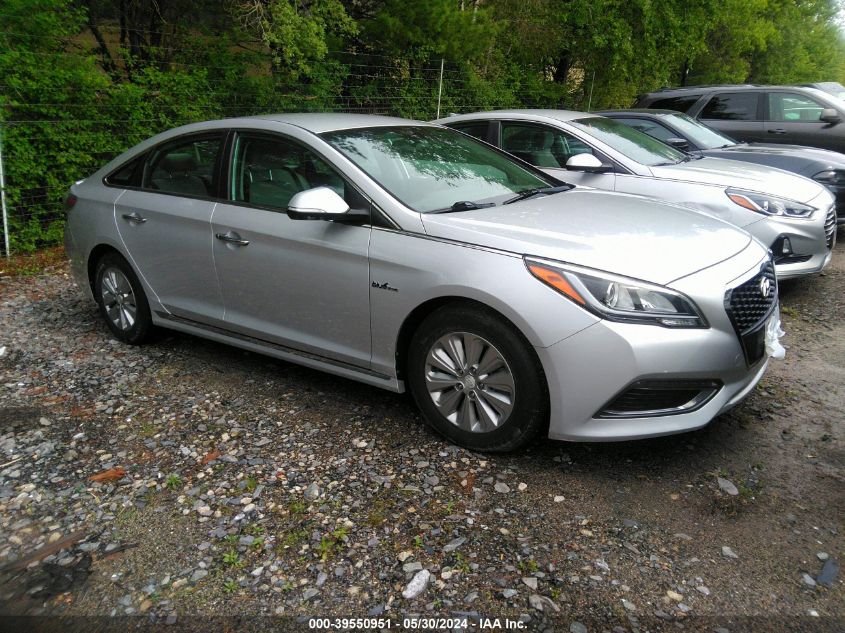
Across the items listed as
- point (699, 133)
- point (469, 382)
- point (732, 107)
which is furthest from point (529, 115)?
point (732, 107)

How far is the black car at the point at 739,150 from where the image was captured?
7934 millimetres

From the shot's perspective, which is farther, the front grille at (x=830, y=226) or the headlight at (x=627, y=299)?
the front grille at (x=830, y=226)

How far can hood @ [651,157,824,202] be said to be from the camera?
6.30m

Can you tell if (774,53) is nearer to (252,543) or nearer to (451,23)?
(451,23)

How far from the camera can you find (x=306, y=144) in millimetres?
4184

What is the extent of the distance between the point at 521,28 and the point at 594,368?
41.5 feet

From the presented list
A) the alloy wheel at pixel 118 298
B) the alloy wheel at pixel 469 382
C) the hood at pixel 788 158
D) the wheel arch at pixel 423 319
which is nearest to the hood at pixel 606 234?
the wheel arch at pixel 423 319

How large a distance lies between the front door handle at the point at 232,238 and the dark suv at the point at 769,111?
8.74 metres

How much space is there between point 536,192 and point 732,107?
7.80m

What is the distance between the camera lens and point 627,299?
10.5ft

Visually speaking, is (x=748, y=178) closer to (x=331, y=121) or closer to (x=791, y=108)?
Result: (x=331, y=121)

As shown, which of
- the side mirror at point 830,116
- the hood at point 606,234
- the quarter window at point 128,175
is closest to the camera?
the hood at point 606,234

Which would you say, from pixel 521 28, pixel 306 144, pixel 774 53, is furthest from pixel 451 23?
pixel 774 53

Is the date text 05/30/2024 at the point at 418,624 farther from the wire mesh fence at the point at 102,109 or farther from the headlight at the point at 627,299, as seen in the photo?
the wire mesh fence at the point at 102,109
